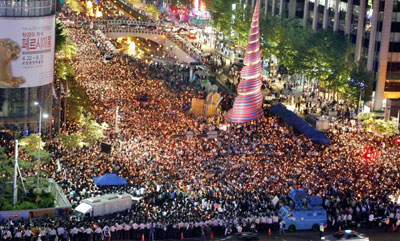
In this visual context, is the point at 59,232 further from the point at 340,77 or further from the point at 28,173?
the point at 340,77

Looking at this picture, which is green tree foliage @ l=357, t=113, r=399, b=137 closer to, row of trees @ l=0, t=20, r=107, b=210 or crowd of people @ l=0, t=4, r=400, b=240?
crowd of people @ l=0, t=4, r=400, b=240

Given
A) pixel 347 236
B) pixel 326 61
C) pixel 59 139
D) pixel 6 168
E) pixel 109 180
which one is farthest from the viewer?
pixel 326 61

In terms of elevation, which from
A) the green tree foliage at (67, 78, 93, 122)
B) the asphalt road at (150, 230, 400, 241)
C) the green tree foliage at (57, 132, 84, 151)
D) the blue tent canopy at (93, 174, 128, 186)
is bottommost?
the asphalt road at (150, 230, 400, 241)

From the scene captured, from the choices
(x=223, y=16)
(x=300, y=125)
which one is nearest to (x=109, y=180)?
(x=300, y=125)

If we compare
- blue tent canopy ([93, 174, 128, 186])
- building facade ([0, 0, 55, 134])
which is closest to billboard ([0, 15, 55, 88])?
building facade ([0, 0, 55, 134])

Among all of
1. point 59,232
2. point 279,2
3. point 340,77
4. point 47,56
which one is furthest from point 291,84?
point 59,232

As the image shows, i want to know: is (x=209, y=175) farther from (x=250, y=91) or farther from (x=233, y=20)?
(x=233, y=20)
